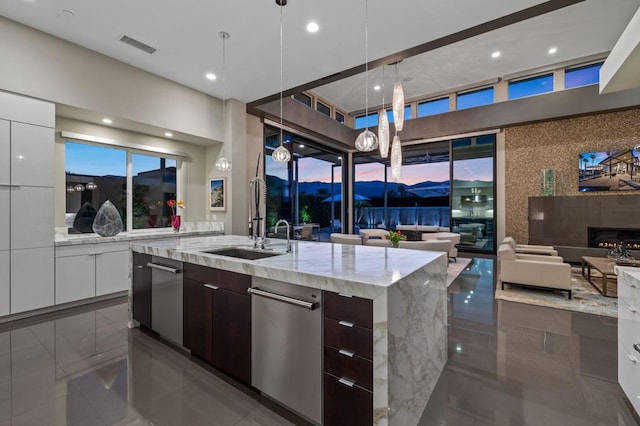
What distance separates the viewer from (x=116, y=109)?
417cm

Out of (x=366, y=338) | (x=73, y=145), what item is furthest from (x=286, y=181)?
(x=366, y=338)

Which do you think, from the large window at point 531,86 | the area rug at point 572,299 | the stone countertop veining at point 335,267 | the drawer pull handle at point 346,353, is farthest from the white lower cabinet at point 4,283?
the large window at point 531,86

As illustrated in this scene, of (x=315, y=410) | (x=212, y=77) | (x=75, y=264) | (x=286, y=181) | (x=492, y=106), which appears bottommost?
(x=315, y=410)

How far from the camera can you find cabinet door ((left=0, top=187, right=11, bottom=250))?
3.26 meters

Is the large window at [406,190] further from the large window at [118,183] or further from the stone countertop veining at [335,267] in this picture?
the stone countertop veining at [335,267]

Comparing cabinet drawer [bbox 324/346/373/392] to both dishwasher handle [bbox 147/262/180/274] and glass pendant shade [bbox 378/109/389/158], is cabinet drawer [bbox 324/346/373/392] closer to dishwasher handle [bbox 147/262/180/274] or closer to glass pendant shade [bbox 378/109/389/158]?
dishwasher handle [bbox 147/262/180/274]

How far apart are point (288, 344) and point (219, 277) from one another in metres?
0.78

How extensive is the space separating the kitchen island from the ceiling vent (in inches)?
132

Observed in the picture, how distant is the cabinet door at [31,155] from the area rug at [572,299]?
250 inches

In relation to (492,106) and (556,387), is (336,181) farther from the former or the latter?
(556,387)

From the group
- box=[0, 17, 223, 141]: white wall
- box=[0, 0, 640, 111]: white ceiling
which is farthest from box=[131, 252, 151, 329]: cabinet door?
box=[0, 0, 640, 111]: white ceiling

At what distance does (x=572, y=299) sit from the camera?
12.7 ft

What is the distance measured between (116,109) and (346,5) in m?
3.58

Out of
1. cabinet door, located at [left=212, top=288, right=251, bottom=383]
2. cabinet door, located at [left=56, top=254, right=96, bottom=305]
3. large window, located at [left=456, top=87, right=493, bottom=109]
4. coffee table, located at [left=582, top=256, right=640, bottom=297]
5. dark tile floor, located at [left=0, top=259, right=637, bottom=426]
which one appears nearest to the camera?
dark tile floor, located at [left=0, top=259, right=637, bottom=426]
